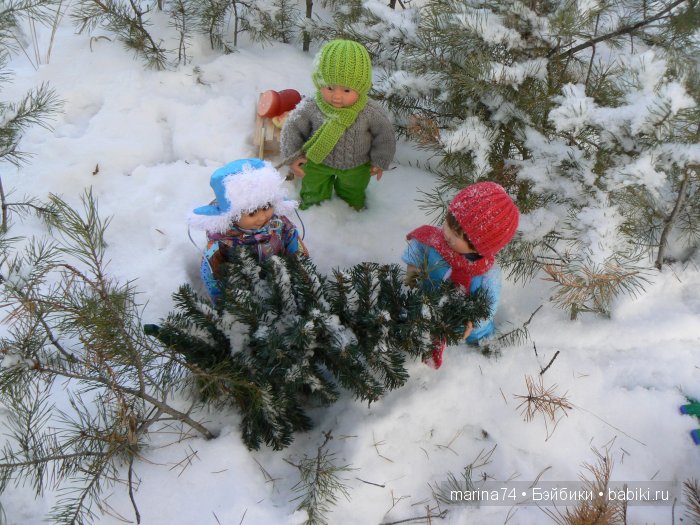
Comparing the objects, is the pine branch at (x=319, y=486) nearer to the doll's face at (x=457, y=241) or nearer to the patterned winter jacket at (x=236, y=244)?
the patterned winter jacket at (x=236, y=244)

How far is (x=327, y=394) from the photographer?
1.73m

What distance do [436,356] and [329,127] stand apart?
1.18 meters

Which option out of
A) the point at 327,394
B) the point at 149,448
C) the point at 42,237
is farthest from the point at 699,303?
the point at 42,237

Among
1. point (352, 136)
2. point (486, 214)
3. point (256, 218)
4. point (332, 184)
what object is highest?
point (486, 214)

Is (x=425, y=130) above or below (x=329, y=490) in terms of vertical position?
above

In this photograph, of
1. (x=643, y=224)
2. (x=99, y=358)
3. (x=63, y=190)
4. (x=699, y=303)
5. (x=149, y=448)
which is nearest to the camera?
(x=99, y=358)

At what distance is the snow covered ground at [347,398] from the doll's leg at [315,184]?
81 mm

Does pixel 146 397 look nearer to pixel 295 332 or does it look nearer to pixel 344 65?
pixel 295 332

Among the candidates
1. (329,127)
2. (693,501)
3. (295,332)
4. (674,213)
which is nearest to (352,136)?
(329,127)

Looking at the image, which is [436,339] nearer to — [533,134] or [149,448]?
[533,134]

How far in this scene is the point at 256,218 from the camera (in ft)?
6.34

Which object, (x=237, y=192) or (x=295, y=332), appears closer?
(x=295, y=332)

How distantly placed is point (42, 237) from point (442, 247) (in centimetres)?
172

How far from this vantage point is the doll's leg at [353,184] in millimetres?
2543
